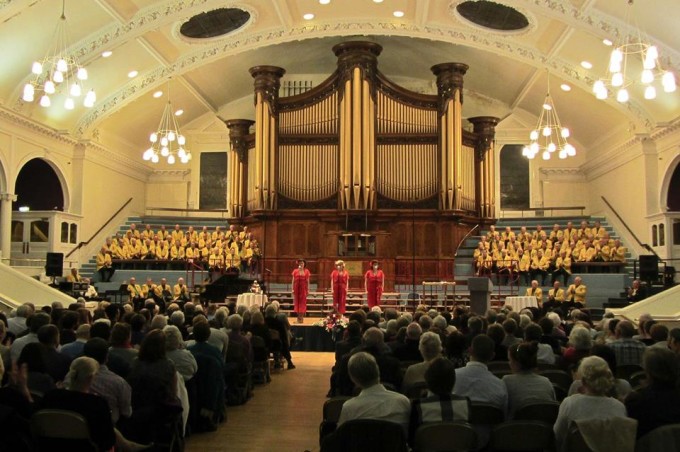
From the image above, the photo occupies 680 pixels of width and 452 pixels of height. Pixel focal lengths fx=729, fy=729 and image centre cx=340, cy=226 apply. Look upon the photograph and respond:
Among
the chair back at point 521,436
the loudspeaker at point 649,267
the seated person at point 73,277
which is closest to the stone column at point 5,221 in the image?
the seated person at point 73,277

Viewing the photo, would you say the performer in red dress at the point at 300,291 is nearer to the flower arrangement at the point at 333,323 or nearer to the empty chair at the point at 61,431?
the flower arrangement at the point at 333,323

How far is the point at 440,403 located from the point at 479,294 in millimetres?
10395

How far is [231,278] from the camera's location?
2028 centimetres

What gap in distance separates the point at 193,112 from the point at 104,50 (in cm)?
843

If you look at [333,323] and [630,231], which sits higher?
[630,231]

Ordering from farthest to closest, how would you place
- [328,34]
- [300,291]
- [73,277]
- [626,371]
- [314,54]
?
[314,54]
[328,34]
[73,277]
[300,291]
[626,371]

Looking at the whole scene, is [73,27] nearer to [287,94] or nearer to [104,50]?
[104,50]

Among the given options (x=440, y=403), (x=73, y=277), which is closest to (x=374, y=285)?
(x=73, y=277)

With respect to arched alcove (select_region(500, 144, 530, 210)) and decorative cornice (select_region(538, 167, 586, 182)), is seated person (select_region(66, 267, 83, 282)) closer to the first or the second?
arched alcove (select_region(500, 144, 530, 210))

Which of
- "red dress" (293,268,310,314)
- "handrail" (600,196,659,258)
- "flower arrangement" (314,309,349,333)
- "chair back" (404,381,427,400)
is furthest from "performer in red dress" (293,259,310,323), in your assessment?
"chair back" (404,381,427,400)

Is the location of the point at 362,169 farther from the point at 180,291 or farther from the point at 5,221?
the point at 5,221

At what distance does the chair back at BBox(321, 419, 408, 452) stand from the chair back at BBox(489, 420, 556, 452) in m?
0.62

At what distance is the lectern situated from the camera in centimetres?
1426

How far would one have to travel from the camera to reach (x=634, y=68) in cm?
1700
